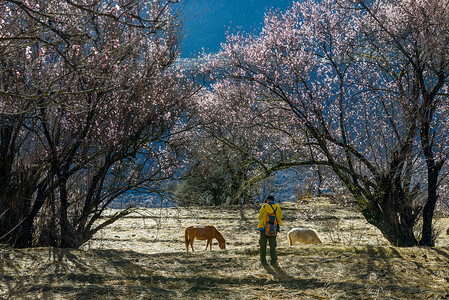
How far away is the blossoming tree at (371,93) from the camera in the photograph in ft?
29.6

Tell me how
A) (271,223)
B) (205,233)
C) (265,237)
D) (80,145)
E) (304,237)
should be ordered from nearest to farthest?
(265,237) < (271,223) < (80,145) < (304,237) < (205,233)

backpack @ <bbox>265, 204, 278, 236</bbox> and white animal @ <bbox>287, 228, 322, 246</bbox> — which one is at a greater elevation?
backpack @ <bbox>265, 204, 278, 236</bbox>

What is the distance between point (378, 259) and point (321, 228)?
24.7ft

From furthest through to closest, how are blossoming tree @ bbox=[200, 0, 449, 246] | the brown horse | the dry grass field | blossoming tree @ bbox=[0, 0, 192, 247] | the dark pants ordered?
the brown horse
blossoming tree @ bbox=[200, 0, 449, 246]
blossoming tree @ bbox=[0, 0, 192, 247]
the dark pants
the dry grass field

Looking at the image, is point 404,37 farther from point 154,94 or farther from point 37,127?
point 37,127

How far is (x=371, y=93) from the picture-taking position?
10328 millimetres

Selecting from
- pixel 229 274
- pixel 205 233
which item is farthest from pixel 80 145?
pixel 229 274

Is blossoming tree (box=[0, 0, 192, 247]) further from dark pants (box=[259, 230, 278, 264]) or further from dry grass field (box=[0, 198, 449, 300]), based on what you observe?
dark pants (box=[259, 230, 278, 264])

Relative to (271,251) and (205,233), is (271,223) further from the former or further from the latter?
(205,233)

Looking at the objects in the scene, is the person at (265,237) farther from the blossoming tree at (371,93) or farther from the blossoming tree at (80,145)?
the blossoming tree at (80,145)

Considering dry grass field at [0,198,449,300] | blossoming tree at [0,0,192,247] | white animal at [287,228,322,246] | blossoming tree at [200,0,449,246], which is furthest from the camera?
white animal at [287,228,322,246]

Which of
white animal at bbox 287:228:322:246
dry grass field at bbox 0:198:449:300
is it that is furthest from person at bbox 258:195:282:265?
white animal at bbox 287:228:322:246

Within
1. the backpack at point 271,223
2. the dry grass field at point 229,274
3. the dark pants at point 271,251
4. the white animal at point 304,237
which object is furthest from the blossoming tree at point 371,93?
the dark pants at point 271,251

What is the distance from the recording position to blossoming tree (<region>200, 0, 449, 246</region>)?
9.03 meters
